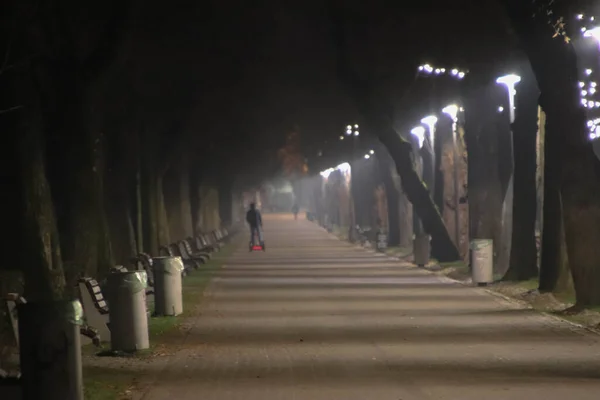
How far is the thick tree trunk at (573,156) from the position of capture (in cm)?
1812

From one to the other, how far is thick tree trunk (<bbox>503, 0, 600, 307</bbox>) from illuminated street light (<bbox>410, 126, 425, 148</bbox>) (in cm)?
2420

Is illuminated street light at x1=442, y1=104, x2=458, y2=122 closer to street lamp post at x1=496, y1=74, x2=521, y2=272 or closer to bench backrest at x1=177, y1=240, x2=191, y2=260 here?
street lamp post at x1=496, y1=74, x2=521, y2=272

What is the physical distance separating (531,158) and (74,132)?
10723mm

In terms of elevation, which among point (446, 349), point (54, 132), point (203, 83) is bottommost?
point (446, 349)

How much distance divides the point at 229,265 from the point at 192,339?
2160cm

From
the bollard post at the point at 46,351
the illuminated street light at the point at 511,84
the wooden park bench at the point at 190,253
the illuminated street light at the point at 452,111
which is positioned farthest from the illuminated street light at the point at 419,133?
the bollard post at the point at 46,351

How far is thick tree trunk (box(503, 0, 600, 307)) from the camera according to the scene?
18.1 meters

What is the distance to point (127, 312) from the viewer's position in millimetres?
14422

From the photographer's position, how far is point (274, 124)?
5988cm

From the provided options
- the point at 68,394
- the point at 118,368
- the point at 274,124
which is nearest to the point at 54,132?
the point at 118,368

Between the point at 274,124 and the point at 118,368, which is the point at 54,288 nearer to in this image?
the point at 118,368

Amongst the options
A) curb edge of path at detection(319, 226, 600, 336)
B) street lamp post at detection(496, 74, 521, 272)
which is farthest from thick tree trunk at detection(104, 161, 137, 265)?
street lamp post at detection(496, 74, 521, 272)

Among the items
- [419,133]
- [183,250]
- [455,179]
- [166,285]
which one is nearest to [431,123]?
[455,179]

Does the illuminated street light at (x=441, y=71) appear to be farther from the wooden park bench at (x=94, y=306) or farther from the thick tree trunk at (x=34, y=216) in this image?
the wooden park bench at (x=94, y=306)
